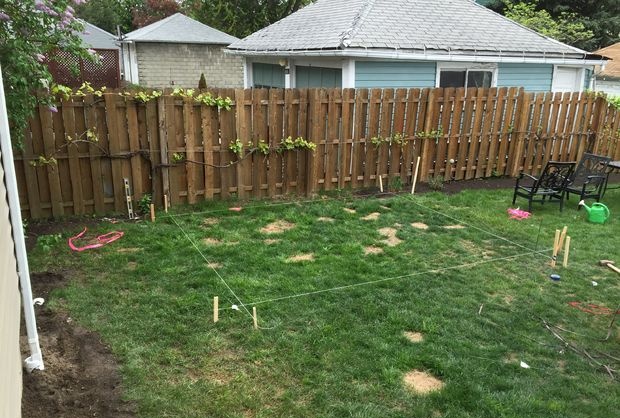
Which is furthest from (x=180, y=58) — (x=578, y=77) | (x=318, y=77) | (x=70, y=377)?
(x=70, y=377)

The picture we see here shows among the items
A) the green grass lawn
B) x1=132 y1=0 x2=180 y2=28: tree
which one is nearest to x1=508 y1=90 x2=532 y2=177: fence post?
the green grass lawn

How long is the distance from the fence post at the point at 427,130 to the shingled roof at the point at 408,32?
1603mm

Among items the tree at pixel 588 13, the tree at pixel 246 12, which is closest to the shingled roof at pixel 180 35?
the tree at pixel 246 12

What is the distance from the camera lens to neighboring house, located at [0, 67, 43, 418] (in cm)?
239

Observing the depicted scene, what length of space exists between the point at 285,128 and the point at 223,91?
45.7 inches

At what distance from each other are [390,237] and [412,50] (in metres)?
5.18

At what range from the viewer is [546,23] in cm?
2086

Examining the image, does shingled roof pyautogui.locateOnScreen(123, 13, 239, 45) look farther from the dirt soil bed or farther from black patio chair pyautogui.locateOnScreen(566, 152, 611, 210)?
the dirt soil bed

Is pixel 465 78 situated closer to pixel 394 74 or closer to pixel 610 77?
pixel 394 74

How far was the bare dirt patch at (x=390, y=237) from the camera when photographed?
6.61 meters

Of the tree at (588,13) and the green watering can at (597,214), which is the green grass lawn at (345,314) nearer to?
the green watering can at (597,214)

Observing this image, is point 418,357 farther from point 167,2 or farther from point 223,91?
point 167,2

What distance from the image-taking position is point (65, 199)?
23.1 ft

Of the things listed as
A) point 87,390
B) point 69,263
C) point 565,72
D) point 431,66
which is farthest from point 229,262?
point 565,72
